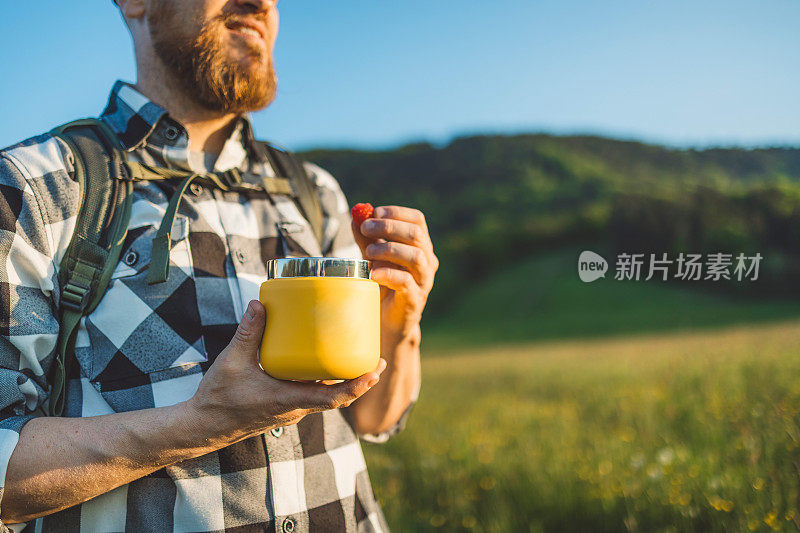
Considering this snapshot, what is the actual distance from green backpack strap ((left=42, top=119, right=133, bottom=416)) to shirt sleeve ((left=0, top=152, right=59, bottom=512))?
3 cm

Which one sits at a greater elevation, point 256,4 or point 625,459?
point 256,4

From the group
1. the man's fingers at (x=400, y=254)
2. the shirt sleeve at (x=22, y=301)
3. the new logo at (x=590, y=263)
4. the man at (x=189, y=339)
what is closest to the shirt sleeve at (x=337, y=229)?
the man at (x=189, y=339)

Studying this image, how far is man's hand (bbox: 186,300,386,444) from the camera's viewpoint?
49.9 inches

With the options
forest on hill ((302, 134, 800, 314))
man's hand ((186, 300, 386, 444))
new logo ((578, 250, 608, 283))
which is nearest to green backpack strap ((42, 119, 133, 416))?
man's hand ((186, 300, 386, 444))

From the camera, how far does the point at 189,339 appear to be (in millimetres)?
1603

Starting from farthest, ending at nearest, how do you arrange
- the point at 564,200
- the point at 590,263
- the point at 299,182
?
the point at 564,200
the point at 590,263
the point at 299,182

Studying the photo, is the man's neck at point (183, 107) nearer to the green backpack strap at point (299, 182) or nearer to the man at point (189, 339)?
the man at point (189, 339)

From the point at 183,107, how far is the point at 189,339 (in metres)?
0.80

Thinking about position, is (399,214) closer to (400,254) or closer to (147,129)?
(400,254)

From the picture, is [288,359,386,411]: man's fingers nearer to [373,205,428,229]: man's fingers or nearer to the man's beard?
[373,205,428,229]: man's fingers

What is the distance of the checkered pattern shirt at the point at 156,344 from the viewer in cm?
142

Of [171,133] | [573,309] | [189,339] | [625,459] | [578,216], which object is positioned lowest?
[573,309]

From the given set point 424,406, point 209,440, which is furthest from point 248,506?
point 424,406

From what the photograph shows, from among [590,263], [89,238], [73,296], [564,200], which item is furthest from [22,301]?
[564,200]
